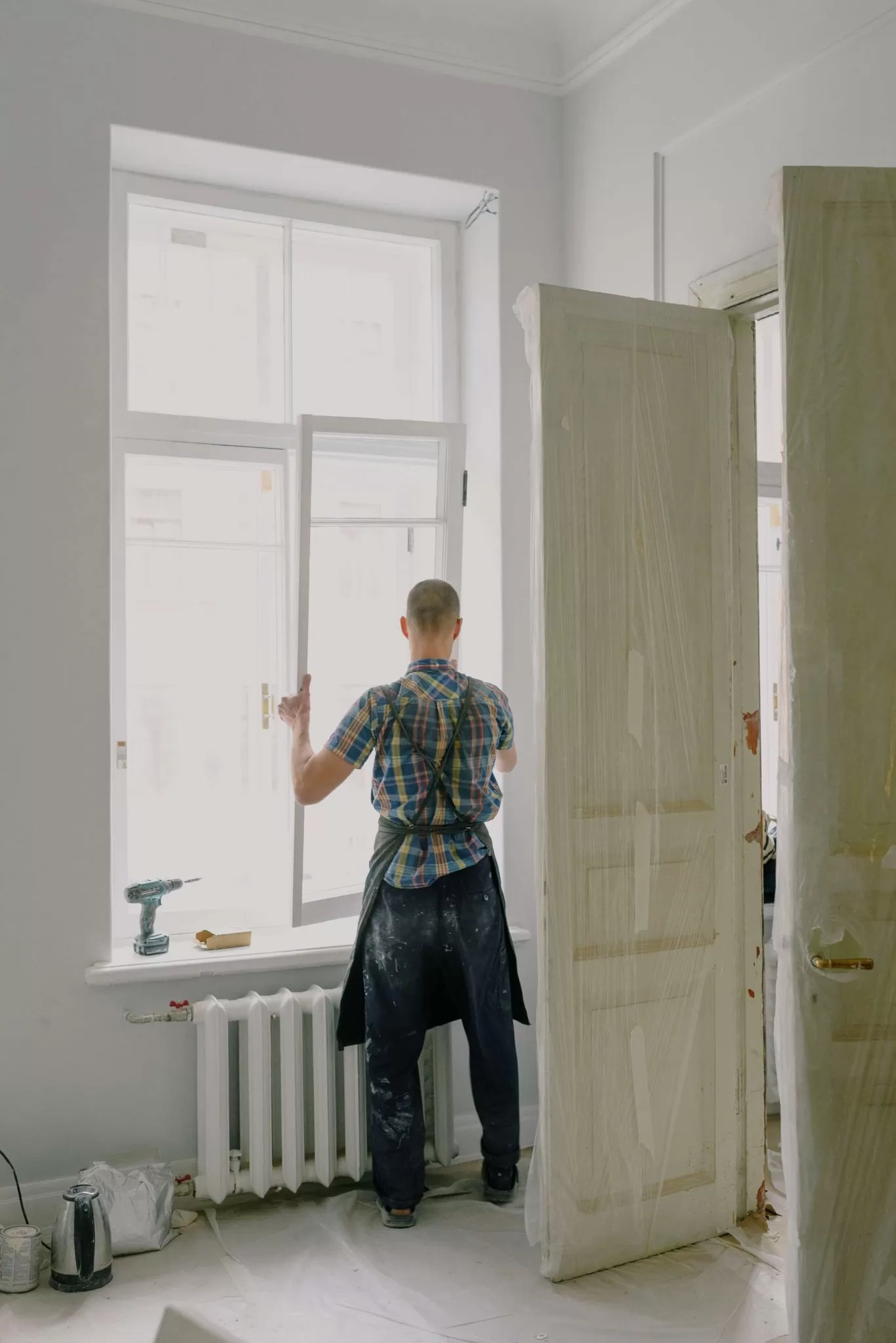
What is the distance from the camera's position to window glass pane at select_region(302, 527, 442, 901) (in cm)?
295

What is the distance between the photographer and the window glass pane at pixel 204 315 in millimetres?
3062

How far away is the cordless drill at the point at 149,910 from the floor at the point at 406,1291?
26.0 inches

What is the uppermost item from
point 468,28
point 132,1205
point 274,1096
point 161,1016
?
point 468,28

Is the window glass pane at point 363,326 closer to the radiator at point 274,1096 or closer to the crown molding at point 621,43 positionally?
the crown molding at point 621,43

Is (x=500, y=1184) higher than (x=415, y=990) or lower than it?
lower

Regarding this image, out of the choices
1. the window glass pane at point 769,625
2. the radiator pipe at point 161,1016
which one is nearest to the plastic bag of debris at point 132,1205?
the radiator pipe at point 161,1016

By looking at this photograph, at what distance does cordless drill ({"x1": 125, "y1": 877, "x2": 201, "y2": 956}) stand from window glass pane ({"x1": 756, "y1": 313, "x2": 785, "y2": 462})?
2608mm

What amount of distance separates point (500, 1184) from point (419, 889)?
0.80 meters

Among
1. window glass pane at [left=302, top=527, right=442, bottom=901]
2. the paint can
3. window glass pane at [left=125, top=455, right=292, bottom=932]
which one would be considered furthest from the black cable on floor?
window glass pane at [left=302, top=527, right=442, bottom=901]

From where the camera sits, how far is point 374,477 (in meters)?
3.03

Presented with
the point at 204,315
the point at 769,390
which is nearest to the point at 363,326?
the point at 204,315

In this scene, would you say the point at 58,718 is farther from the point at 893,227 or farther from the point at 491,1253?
the point at 893,227

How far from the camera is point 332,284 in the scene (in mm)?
→ 3271

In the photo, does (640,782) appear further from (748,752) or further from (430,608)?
(430,608)
